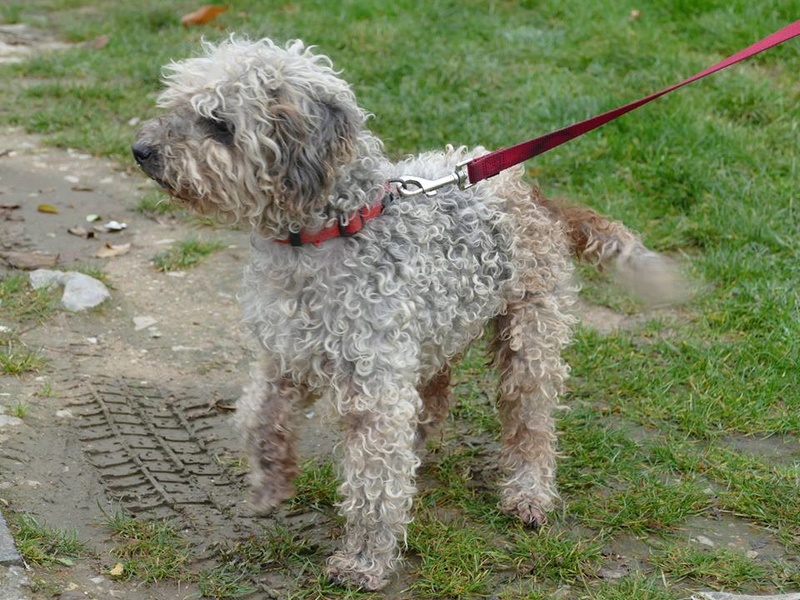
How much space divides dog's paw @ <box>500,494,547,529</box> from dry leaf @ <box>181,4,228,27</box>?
259 inches

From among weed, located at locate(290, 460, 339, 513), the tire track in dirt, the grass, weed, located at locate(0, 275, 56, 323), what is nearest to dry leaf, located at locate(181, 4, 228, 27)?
the grass

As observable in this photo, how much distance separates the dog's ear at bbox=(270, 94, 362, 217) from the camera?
3.36 m

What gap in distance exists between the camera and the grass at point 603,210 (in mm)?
3945

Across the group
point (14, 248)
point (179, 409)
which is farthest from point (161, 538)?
point (14, 248)

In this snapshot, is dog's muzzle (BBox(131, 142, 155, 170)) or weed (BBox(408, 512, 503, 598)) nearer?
dog's muzzle (BBox(131, 142, 155, 170))

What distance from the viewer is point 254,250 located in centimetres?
369

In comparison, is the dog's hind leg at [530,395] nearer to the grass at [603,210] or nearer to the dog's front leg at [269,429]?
the grass at [603,210]

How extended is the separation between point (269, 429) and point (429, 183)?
1.05 metres

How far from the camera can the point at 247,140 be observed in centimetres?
333

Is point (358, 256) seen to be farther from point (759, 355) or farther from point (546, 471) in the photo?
point (759, 355)

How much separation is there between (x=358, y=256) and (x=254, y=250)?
1.25 feet

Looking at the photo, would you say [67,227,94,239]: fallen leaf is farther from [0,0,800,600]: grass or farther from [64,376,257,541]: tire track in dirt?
[64,376,257,541]: tire track in dirt

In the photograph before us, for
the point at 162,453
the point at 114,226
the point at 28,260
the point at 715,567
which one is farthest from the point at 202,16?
the point at 715,567

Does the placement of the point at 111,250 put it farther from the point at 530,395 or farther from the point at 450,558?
the point at 450,558
